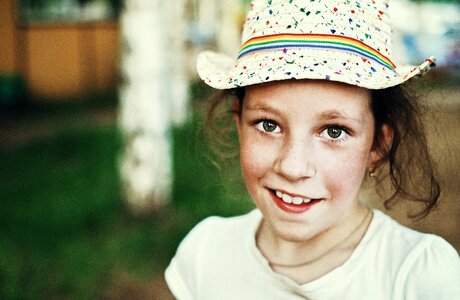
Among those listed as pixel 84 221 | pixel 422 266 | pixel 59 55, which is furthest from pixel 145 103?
pixel 59 55

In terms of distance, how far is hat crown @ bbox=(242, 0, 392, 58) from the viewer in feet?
5.38

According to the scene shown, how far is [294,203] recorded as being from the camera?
166 centimetres

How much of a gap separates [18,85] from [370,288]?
33.4 ft

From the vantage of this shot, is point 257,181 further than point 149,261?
No

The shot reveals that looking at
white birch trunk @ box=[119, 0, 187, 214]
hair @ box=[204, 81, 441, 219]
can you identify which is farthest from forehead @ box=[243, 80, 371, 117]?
white birch trunk @ box=[119, 0, 187, 214]

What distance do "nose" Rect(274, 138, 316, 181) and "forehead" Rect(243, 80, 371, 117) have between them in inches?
3.4

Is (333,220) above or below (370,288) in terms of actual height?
above

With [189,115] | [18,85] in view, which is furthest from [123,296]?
[18,85]

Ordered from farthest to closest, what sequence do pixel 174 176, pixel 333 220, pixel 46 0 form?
pixel 46 0 → pixel 174 176 → pixel 333 220

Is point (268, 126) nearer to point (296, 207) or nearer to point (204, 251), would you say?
point (296, 207)

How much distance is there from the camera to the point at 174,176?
20.8 ft

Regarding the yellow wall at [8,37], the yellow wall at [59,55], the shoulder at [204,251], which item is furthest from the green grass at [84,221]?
the yellow wall at [59,55]

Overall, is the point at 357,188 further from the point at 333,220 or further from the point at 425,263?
the point at 425,263

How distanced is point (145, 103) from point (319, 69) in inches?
141
